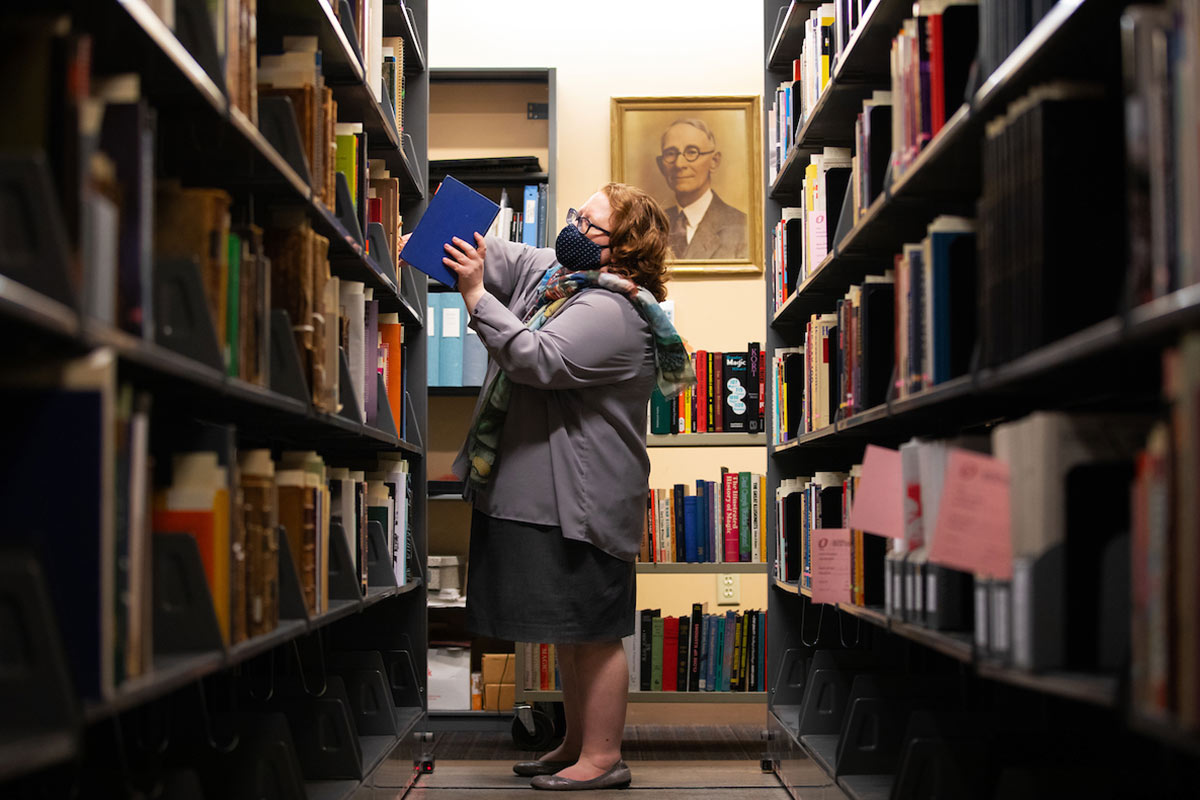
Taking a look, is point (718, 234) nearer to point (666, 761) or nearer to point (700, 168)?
point (700, 168)

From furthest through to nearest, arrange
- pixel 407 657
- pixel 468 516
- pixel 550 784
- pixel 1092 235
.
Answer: pixel 468 516 → pixel 407 657 → pixel 550 784 → pixel 1092 235

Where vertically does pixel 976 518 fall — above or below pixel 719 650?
above

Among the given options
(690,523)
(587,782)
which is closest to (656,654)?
(690,523)

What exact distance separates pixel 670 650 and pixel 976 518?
2.24 meters

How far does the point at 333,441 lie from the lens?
2760 mm

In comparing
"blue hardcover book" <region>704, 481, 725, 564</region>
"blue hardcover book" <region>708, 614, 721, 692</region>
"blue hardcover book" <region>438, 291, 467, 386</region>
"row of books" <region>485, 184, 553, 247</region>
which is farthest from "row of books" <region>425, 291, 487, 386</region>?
"blue hardcover book" <region>708, 614, 721, 692</region>

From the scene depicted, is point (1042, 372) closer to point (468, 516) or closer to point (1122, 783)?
point (1122, 783)

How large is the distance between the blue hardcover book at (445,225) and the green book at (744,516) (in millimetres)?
1251

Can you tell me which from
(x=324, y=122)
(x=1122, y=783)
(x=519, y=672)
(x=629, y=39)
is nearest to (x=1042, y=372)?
(x=1122, y=783)

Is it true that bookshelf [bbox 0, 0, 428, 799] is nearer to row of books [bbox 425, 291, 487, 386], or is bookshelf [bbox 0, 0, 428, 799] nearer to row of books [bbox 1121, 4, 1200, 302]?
row of books [bbox 425, 291, 487, 386]

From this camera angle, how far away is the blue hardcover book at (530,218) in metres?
3.79

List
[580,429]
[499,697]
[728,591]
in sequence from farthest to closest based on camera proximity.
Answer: [728,591] → [499,697] → [580,429]

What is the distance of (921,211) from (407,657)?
1802 mm

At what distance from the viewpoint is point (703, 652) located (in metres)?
3.48
